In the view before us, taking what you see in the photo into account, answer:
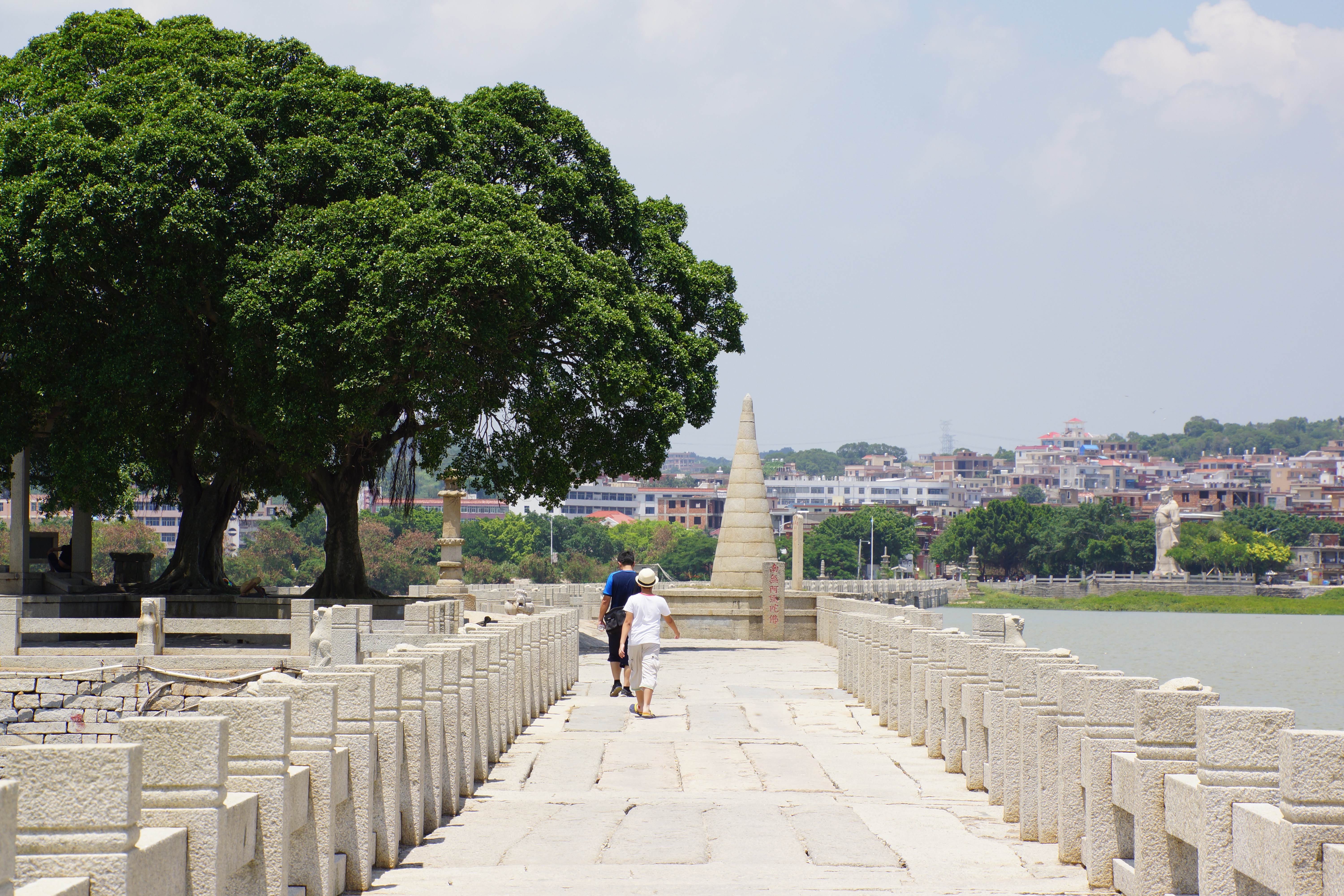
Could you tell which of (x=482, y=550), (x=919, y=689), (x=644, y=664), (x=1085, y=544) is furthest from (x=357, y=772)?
(x=1085, y=544)

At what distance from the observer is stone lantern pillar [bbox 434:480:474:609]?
105ft

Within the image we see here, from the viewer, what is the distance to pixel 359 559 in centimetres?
2916

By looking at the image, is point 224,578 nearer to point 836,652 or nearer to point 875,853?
point 836,652

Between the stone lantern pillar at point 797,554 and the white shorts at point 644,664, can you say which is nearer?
the white shorts at point 644,664

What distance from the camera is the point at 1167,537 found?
131500mm

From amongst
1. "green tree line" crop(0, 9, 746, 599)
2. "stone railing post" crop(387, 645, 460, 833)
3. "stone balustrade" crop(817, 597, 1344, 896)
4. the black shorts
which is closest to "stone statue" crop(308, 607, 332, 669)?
the black shorts

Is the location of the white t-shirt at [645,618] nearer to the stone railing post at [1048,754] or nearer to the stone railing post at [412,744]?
the stone railing post at [412,744]

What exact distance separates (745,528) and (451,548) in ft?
23.5

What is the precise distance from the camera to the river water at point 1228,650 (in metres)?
42.8

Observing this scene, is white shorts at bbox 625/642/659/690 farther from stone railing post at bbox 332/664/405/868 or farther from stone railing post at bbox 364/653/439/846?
stone railing post at bbox 332/664/405/868

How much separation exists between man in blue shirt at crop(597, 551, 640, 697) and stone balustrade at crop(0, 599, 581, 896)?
6.69 feet

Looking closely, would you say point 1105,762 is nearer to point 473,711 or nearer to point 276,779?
point 276,779

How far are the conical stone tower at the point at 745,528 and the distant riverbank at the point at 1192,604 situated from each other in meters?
85.8

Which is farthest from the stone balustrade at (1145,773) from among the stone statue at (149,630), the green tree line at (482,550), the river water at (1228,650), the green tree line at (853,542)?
the green tree line at (853,542)
